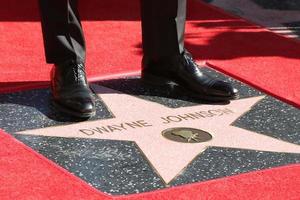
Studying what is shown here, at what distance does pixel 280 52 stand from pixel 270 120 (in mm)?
1032

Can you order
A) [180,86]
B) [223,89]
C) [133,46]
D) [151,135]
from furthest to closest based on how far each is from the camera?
[133,46], [180,86], [223,89], [151,135]

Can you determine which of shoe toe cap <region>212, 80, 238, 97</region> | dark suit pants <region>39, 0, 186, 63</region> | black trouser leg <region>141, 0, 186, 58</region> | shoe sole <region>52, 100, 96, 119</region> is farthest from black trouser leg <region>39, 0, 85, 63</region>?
shoe toe cap <region>212, 80, 238, 97</region>

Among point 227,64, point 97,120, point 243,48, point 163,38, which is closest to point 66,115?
point 97,120

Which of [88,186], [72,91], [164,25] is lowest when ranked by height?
[88,186]

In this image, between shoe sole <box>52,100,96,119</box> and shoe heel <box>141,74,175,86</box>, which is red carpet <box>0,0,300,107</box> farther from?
shoe sole <box>52,100,96,119</box>

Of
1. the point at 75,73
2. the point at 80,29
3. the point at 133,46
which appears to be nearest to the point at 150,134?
the point at 75,73

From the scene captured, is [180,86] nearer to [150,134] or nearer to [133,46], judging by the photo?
[150,134]

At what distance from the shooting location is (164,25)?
322 cm

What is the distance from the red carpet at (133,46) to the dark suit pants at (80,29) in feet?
1.03

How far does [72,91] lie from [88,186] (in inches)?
27.8

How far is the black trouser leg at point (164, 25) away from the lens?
3195 millimetres

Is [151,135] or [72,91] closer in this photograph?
[151,135]

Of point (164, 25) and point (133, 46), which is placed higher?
point (164, 25)

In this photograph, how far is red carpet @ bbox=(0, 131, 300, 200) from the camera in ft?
7.66
